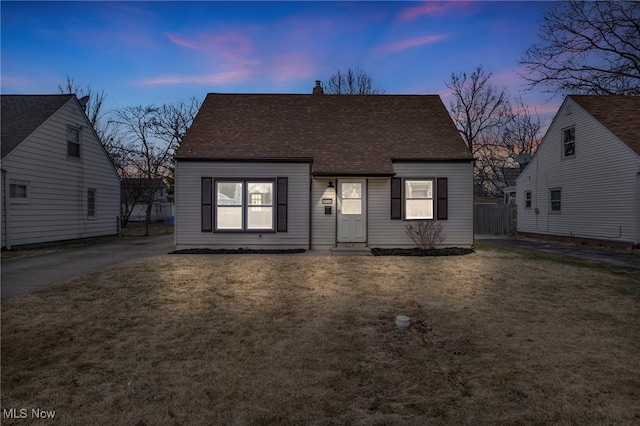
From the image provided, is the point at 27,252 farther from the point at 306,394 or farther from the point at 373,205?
the point at 306,394

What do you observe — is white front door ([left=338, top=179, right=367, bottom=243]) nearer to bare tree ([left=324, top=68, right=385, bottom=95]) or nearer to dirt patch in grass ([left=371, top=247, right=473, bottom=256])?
dirt patch in grass ([left=371, top=247, right=473, bottom=256])

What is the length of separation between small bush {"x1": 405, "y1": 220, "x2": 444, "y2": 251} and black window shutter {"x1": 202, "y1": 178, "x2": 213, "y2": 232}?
713 centimetres

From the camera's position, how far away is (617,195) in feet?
45.4

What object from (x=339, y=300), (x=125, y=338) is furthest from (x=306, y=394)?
(x=339, y=300)

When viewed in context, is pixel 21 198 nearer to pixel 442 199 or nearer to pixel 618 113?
pixel 442 199

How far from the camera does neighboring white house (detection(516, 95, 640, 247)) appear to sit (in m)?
13.5

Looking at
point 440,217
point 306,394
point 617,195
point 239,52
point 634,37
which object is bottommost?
point 306,394

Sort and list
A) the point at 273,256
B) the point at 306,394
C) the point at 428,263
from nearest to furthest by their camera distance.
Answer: the point at 306,394, the point at 428,263, the point at 273,256

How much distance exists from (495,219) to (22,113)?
24872 millimetres

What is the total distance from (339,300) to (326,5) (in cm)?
1029

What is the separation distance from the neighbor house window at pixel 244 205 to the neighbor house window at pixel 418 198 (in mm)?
4977

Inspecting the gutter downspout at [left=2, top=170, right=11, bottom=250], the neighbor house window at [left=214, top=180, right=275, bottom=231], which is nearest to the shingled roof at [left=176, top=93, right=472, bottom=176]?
the neighbor house window at [left=214, top=180, right=275, bottom=231]

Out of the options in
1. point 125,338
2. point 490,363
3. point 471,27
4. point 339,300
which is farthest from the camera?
point 471,27

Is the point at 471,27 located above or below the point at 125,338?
above
